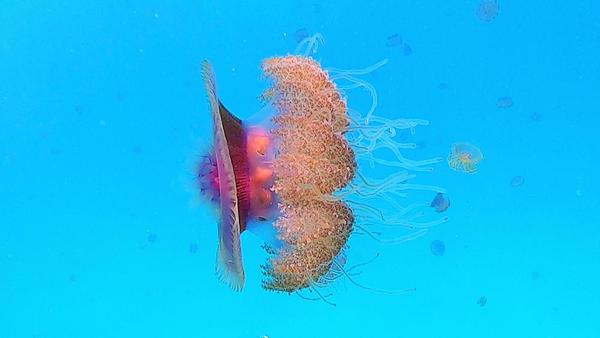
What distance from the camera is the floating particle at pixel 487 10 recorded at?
457cm

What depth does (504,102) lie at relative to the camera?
15.1 feet

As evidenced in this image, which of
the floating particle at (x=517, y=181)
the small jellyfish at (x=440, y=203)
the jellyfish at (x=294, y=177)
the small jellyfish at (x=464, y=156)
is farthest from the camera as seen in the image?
the floating particle at (x=517, y=181)

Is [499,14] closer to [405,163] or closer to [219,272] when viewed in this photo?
[405,163]

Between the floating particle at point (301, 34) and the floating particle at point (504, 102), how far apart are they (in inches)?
51.1

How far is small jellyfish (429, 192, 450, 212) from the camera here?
Answer: 4.39 m

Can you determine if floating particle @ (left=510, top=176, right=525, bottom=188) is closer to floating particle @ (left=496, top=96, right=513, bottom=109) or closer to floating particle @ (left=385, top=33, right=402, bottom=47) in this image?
floating particle @ (left=496, top=96, right=513, bottom=109)

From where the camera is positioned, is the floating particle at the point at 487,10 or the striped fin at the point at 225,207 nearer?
the striped fin at the point at 225,207

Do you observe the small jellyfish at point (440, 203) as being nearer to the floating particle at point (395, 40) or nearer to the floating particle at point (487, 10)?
the floating particle at point (395, 40)

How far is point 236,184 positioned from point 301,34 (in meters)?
1.64

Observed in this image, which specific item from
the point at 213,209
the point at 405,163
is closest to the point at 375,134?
the point at 405,163

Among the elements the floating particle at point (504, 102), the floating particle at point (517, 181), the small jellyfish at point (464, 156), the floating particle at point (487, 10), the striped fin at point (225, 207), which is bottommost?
the striped fin at point (225, 207)

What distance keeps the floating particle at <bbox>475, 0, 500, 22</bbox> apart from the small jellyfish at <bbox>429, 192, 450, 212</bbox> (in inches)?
45.9

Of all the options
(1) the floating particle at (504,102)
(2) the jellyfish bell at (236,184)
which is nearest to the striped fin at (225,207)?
(2) the jellyfish bell at (236,184)

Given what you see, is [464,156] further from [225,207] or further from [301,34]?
[225,207]
